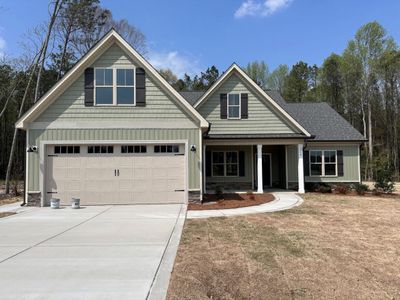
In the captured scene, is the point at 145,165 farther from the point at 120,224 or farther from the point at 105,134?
the point at 120,224

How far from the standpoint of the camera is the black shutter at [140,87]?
48.8ft

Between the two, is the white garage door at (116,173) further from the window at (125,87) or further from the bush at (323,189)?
the bush at (323,189)

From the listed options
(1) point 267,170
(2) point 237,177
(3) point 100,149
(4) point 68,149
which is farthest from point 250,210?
(1) point 267,170

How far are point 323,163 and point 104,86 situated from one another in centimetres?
1300

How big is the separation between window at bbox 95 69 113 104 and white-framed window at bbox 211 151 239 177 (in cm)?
776

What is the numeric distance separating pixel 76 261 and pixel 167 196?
28.0ft

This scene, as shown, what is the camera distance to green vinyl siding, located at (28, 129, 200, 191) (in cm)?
1434

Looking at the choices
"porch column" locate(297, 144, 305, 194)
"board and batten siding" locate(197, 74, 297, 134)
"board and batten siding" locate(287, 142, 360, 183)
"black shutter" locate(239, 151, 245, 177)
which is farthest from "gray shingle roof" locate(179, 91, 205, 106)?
"porch column" locate(297, 144, 305, 194)

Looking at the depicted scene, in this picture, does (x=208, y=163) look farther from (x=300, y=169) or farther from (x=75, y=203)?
(x=75, y=203)

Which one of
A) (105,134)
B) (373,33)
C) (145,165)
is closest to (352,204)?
(145,165)

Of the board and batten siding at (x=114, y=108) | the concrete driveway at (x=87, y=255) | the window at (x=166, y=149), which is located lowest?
the concrete driveway at (x=87, y=255)

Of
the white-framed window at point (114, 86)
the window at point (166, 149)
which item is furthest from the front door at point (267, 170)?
the white-framed window at point (114, 86)

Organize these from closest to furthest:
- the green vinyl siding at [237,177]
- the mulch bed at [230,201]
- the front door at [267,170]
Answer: the mulch bed at [230,201]
the green vinyl siding at [237,177]
the front door at [267,170]

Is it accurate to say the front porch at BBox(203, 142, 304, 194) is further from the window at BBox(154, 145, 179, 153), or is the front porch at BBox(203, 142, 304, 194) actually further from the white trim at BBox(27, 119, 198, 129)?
the white trim at BBox(27, 119, 198, 129)
